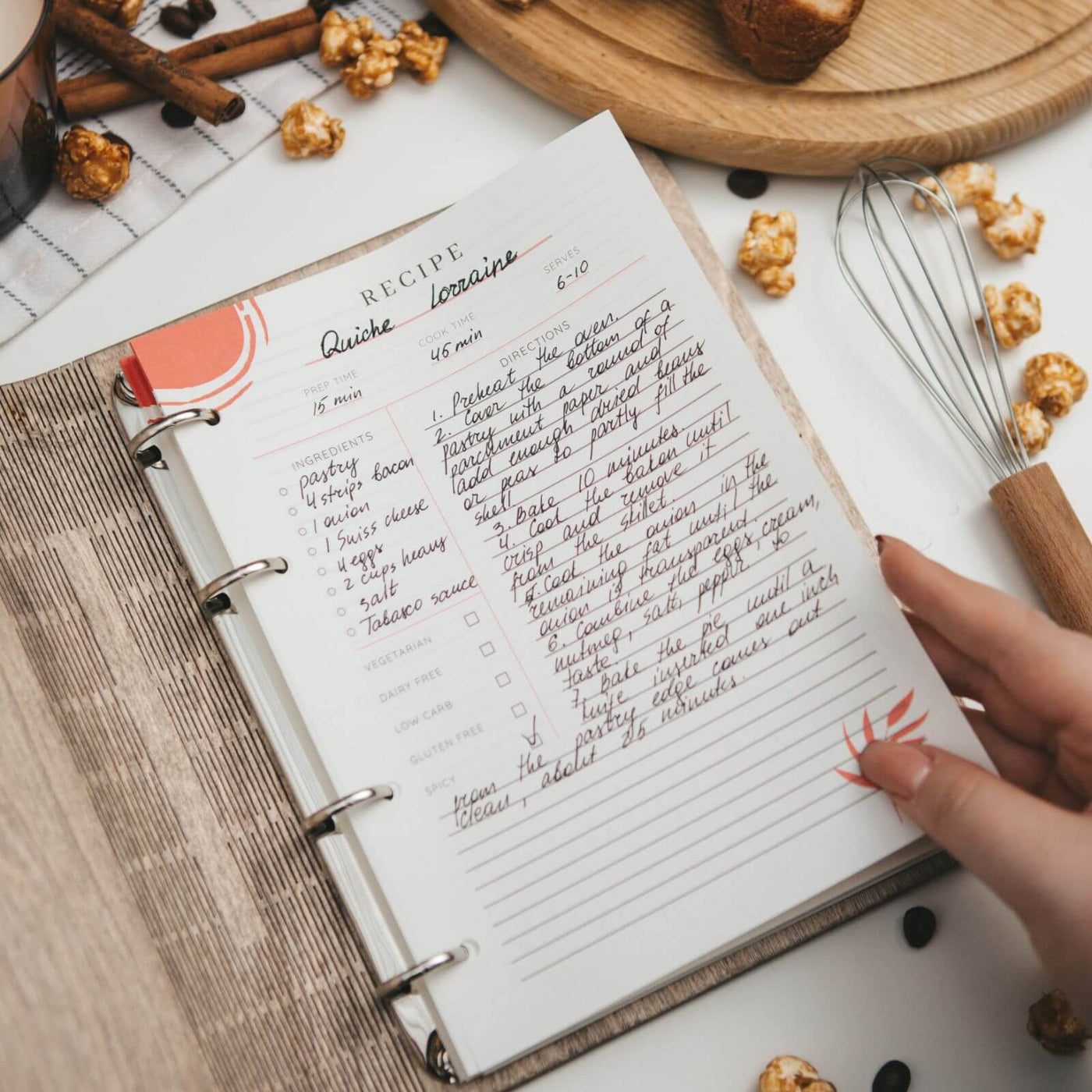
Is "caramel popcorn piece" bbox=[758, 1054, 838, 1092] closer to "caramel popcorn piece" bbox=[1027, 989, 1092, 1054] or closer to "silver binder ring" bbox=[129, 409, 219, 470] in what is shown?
"caramel popcorn piece" bbox=[1027, 989, 1092, 1054]

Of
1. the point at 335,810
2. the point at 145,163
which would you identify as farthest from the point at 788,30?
the point at 335,810

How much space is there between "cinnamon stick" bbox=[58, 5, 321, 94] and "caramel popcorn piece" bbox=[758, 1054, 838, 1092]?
65 centimetres

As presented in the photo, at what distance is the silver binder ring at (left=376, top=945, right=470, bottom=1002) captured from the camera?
0.44 metres

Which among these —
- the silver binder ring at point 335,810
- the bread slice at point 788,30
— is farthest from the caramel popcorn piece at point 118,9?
the silver binder ring at point 335,810

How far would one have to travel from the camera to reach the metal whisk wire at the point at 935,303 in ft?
1.90

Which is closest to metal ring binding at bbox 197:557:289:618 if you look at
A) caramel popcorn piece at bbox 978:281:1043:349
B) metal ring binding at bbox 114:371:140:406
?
metal ring binding at bbox 114:371:140:406

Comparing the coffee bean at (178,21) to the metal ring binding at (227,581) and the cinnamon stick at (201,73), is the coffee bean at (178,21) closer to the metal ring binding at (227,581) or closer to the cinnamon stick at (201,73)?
the cinnamon stick at (201,73)

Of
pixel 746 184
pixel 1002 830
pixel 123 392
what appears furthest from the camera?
pixel 746 184

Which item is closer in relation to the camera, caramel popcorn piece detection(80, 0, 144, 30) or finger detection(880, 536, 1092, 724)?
finger detection(880, 536, 1092, 724)

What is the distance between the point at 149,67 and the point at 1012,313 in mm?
536

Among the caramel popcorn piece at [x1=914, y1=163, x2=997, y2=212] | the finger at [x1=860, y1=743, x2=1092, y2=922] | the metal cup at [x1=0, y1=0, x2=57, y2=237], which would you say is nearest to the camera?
the finger at [x1=860, y1=743, x2=1092, y2=922]

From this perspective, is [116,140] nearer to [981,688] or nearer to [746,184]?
[746,184]

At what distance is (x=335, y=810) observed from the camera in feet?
1.47

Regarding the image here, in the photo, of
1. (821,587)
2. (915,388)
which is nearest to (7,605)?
(821,587)
